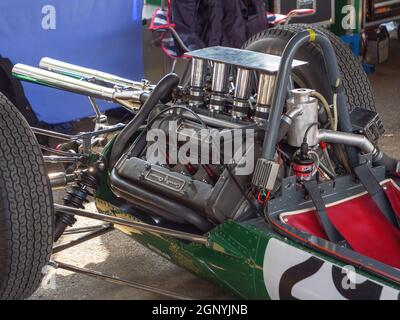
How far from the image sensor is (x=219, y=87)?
296 cm

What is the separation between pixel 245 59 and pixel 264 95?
0.70 feet

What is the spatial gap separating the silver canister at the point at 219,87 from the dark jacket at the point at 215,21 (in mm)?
2589

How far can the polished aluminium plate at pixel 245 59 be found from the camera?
273cm

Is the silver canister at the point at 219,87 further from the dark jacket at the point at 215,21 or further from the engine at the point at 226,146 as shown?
the dark jacket at the point at 215,21

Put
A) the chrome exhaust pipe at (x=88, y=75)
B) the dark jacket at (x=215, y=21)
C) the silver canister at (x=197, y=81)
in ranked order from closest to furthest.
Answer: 1. the silver canister at (x=197, y=81)
2. the chrome exhaust pipe at (x=88, y=75)
3. the dark jacket at (x=215, y=21)

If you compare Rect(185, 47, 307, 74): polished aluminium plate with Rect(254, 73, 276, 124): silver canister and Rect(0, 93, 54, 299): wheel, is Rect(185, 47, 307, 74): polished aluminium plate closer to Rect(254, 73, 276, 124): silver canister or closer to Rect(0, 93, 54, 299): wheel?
Rect(254, 73, 276, 124): silver canister

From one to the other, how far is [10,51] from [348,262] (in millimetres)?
3298

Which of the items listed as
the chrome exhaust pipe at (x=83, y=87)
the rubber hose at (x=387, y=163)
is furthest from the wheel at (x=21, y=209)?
the rubber hose at (x=387, y=163)

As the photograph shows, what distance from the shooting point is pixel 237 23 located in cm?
571

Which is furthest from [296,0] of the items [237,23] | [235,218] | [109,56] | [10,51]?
[235,218]

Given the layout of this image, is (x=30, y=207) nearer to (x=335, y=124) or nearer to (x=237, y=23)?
(x=335, y=124)

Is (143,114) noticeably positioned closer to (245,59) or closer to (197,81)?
(197,81)
